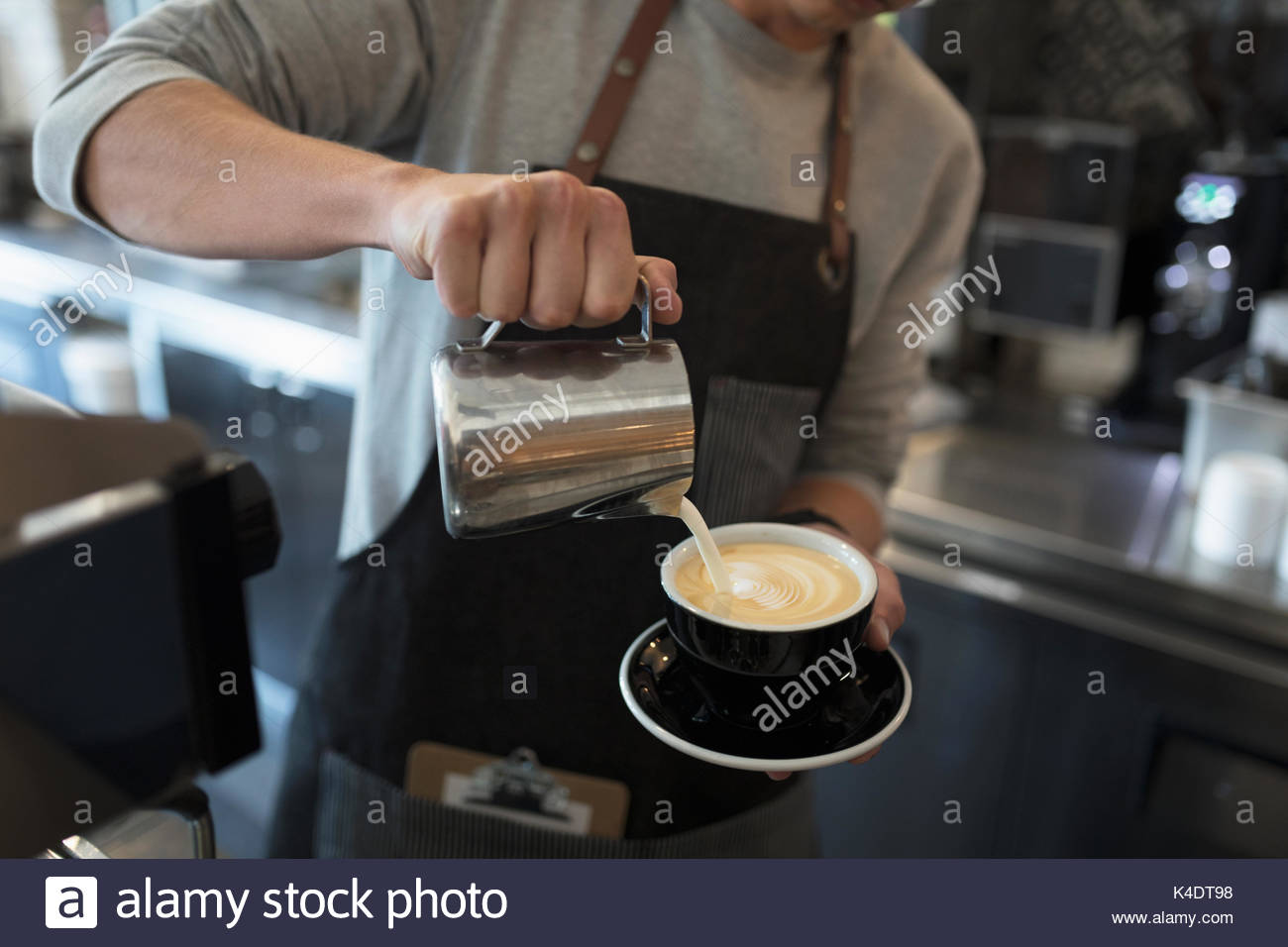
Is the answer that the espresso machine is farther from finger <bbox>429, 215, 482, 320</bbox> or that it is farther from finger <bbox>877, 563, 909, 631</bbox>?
finger <bbox>877, 563, 909, 631</bbox>

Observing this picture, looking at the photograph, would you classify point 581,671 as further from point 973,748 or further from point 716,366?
point 973,748

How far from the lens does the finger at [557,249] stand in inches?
18.3

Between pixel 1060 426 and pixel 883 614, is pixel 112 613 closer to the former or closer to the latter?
pixel 883 614

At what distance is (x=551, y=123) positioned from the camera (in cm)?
78

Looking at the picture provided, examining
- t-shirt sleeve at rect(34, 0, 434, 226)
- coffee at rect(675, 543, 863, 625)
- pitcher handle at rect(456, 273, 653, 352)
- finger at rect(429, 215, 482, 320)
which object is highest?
t-shirt sleeve at rect(34, 0, 434, 226)

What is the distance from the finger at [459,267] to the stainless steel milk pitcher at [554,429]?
0.06ft

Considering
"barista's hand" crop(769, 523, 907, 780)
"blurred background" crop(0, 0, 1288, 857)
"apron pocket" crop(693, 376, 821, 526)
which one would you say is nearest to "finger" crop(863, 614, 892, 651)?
"barista's hand" crop(769, 523, 907, 780)

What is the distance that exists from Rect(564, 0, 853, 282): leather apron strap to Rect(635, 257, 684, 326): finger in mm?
249

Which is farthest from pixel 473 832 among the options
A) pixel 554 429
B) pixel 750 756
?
pixel 554 429

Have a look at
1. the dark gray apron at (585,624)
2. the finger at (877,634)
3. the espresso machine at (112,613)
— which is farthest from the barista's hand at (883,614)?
the espresso machine at (112,613)

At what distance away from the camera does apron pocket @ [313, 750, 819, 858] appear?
2.57 feet

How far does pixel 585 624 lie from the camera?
654 millimetres
